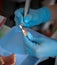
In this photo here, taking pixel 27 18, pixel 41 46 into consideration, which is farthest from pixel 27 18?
pixel 41 46

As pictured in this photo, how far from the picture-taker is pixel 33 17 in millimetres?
728

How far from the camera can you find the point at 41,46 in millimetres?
642

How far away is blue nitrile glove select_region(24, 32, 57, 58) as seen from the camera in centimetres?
63

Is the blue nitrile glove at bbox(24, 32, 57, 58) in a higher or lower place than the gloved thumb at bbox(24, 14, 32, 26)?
lower

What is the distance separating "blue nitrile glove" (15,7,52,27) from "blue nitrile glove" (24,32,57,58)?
0.07m

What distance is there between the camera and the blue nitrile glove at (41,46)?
630 mm

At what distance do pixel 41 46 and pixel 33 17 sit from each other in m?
0.14

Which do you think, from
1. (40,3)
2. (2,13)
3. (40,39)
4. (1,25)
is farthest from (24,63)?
(40,3)

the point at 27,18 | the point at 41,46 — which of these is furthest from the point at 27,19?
the point at 41,46

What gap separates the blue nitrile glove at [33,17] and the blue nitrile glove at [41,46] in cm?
7

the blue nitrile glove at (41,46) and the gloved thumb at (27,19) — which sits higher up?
the gloved thumb at (27,19)

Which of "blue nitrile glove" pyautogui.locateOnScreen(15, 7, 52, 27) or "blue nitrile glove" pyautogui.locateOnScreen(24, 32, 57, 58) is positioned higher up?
"blue nitrile glove" pyautogui.locateOnScreen(15, 7, 52, 27)

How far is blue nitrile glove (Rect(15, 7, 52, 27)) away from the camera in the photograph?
68cm

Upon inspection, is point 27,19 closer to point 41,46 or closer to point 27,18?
point 27,18
